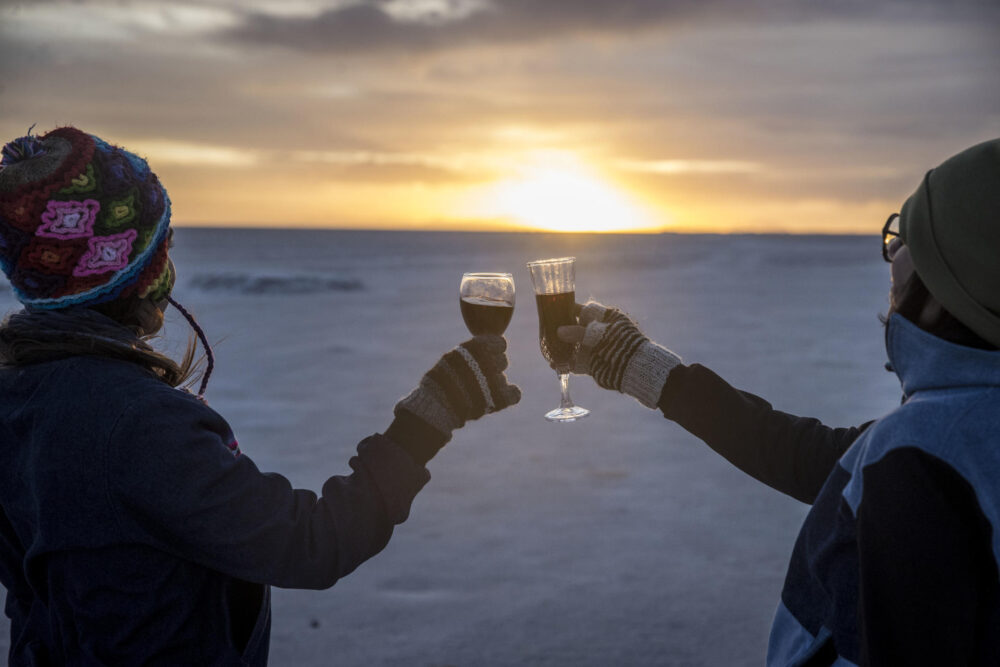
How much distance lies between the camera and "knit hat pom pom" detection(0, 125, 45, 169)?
1741 millimetres

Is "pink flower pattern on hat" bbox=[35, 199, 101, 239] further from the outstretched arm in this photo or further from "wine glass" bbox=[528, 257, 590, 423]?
"wine glass" bbox=[528, 257, 590, 423]

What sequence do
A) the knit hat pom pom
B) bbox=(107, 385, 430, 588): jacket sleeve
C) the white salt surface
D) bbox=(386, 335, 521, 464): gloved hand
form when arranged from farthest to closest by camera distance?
the white salt surface, bbox=(386, 335, 521, 464): gloved hand, the knit hat pom pom, bbox=(107, 385, 430, 588): jacket sleeve

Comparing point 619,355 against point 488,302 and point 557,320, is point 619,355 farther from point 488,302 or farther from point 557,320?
point 488,302

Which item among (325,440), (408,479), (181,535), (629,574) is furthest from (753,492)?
(181,535)

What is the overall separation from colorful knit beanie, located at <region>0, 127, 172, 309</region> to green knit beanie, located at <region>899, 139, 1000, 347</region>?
1.53m

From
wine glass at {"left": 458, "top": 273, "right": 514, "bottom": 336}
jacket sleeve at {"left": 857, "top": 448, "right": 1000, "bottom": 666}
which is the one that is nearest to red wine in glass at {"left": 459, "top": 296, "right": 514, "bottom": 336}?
wine glass at {"left": 458, "top": 273, "right": 514, "bottom": 336}

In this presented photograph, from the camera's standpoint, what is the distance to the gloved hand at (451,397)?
6.76 ft

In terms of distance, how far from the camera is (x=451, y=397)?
83.9 inches

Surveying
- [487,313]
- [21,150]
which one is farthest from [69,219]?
[487,313]

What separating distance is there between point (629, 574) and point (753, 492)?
59.1 inches

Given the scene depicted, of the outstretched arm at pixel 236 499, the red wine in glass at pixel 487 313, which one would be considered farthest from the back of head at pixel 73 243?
the red wine in glass at pixel 487 313

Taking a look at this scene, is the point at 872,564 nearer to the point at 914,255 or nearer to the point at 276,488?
the point at 914,255

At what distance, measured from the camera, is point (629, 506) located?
515 centimetres

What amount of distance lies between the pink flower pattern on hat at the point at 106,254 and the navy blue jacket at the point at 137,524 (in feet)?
0.61
